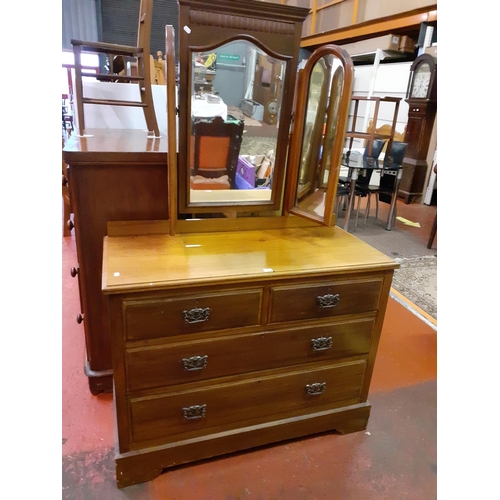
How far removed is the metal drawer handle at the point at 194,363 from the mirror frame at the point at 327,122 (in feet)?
2.50

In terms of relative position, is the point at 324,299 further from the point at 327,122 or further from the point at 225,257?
the point at 327,122

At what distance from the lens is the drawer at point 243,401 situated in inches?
56.5

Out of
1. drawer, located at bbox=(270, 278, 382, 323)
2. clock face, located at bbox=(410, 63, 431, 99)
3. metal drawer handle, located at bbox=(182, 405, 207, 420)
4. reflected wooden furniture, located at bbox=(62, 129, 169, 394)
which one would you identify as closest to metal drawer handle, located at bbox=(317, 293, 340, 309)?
drawer, located at bbox=(270, 278, 382, 323)

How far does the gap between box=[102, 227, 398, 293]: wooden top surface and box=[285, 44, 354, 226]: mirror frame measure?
→ 0.11m

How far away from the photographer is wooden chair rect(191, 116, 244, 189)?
60.9 inches

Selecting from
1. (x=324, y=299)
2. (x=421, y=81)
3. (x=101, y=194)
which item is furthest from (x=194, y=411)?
(x=421, y=81)

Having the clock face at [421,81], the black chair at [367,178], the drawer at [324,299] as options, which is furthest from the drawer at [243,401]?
the clock face at [421,81]

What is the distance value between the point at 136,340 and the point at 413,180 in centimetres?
540

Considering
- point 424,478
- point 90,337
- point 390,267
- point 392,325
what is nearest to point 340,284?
point 390,267

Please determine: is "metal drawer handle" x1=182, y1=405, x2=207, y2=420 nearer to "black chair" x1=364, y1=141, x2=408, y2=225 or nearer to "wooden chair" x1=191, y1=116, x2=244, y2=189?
"wooden chair" x1=191, y1=116, x2=244, y2=189

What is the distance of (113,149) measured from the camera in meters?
1.57

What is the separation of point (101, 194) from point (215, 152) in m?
0.50

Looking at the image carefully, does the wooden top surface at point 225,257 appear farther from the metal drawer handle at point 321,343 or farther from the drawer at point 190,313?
the metal drawer handle at point 321,343

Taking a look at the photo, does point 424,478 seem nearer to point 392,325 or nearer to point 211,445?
point 211,445
